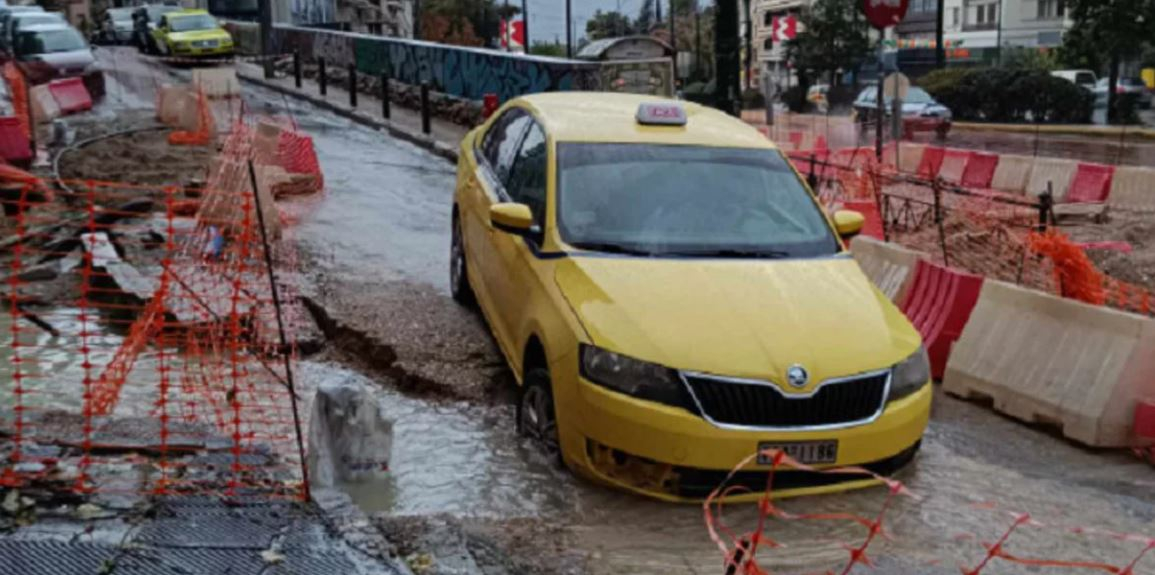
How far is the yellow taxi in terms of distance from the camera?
17.0 ft

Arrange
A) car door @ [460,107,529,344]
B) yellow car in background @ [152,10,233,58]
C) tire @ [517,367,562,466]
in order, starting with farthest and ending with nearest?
yellow car in background @ [152,10,233,58], car door @ [460,107,529,344], tire @ [517,367,562,466]

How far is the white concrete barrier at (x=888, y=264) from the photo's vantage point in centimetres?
876

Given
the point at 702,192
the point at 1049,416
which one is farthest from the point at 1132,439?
the point at 702,192

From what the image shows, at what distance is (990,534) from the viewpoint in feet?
17.3

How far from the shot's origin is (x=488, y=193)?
7652 mm

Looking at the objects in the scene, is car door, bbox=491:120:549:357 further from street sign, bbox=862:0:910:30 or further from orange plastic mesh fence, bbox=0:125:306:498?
street sign, bbox=862:0:910:30

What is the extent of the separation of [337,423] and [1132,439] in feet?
14.3

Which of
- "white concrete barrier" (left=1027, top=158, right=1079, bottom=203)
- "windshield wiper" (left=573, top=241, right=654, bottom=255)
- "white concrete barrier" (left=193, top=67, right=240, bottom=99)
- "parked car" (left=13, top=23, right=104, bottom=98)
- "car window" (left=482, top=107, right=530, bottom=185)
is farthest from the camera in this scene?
"parked car" (left=13, top=23, right=104, bottom=98)

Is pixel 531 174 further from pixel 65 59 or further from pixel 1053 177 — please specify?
pixel 65 59

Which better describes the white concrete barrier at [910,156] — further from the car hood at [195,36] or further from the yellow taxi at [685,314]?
the car hood at [195,36]

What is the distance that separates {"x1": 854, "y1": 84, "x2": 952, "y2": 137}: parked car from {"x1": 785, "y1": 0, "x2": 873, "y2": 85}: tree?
2343 centimetres

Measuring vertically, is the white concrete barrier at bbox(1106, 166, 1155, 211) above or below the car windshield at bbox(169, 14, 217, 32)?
below

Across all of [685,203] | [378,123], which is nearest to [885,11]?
[378,123]

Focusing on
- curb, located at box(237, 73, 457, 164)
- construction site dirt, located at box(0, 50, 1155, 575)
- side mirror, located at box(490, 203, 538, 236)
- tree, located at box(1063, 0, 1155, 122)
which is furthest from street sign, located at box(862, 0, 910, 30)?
tree, located at box(1063, 0, 1155, 122)
